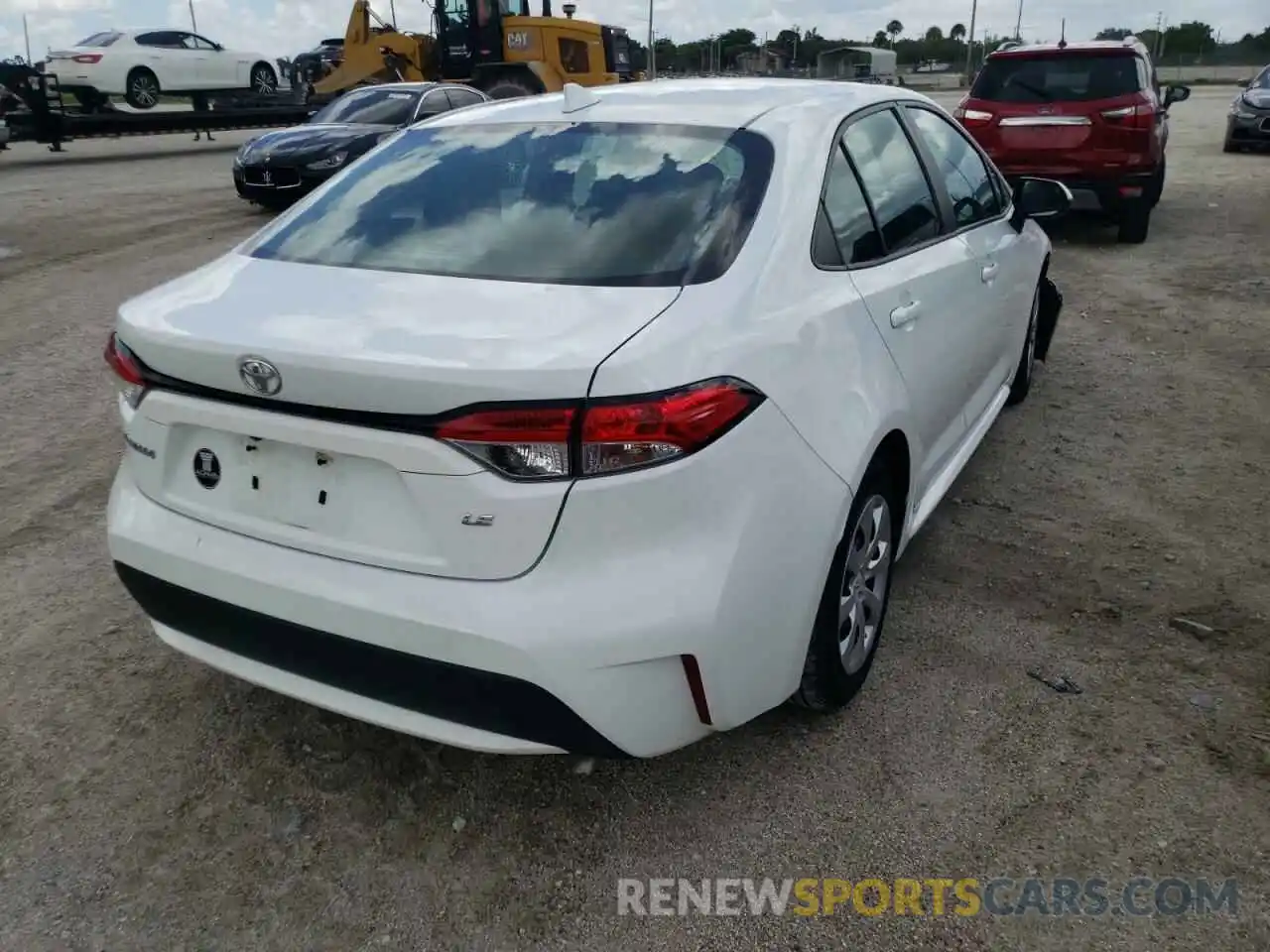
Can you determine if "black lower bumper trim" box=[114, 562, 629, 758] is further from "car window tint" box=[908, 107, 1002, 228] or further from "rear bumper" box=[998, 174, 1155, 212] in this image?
"rear bumper" box=[998, 174, 1155, 212]

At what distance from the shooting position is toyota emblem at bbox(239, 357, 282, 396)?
2.11m

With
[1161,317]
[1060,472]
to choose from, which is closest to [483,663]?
[1060,472]

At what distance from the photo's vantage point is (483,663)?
2.06m

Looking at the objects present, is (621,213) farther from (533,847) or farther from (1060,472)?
(1060,472)

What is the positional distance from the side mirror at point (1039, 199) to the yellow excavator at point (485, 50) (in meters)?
13.7

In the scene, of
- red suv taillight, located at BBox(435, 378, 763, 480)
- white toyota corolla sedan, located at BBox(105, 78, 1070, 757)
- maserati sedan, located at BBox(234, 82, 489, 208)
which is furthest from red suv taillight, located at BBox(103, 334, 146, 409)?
maserati sedan, located at BBox(234, 82, 489, 208)

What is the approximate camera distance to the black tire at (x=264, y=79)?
23.2m

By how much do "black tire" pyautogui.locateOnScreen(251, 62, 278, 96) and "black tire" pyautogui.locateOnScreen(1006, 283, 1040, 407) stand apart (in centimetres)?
2169

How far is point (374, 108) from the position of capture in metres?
12.2

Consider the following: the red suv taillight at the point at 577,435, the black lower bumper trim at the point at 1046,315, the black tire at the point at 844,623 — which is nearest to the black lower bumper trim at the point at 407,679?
the red suv taillight at the point at 577,435

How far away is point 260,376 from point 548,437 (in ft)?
2.07

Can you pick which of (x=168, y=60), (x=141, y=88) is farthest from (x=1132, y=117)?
(x=168, y=60)

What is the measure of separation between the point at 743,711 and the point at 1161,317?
621cm

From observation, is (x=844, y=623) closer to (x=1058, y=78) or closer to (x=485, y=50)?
(x=1058, y=78)
